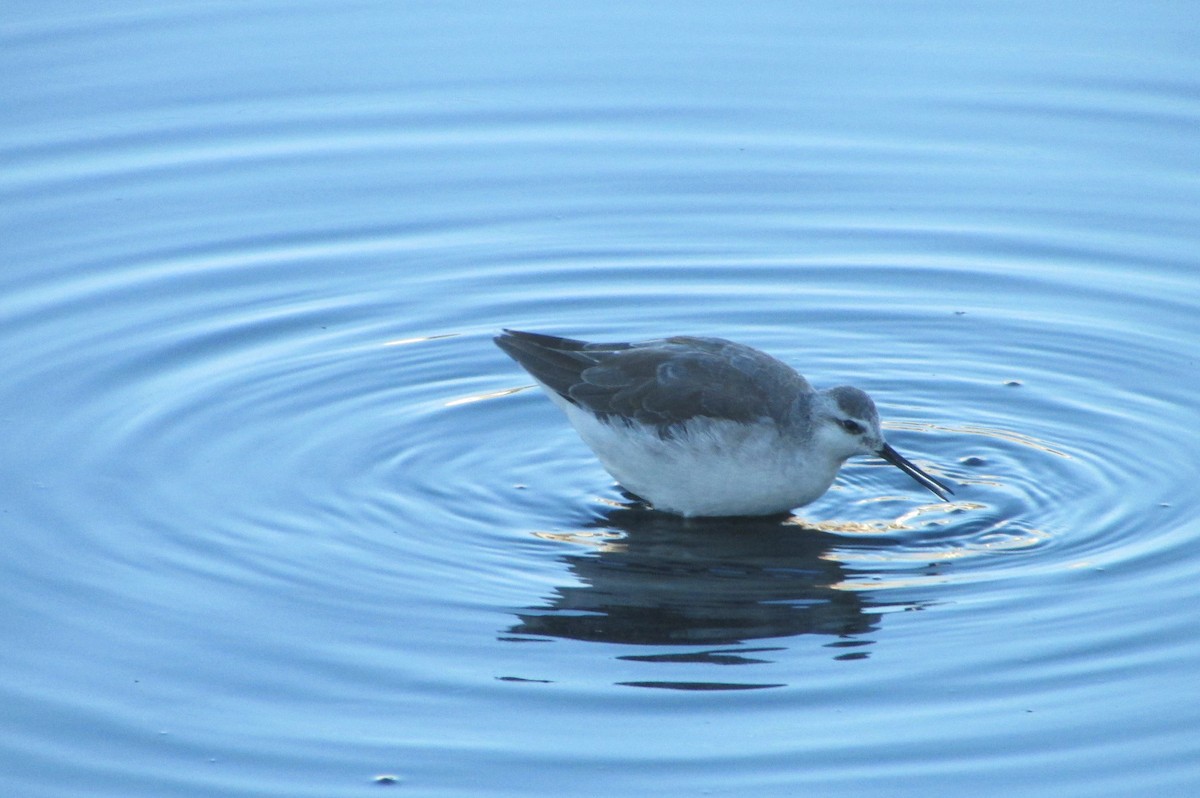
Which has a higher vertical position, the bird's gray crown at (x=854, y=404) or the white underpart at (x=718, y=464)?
the bird's gray crown at (x=854, y=404)

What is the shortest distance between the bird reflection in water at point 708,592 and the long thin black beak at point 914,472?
53 centimetres

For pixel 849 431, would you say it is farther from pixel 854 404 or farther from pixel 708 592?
pixel 708 592

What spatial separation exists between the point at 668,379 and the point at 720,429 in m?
0.52

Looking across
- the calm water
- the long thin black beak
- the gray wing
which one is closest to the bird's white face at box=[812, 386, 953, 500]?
the long thin black beak

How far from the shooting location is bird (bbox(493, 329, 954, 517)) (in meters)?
10.7

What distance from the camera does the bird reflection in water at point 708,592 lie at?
30.9 feet

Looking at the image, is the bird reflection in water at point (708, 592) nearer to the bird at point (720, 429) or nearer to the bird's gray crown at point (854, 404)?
the bird at point (720, 429)

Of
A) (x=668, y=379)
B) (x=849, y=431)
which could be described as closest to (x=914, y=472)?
(x=849, y=431)

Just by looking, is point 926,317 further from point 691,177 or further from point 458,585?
point 458,585

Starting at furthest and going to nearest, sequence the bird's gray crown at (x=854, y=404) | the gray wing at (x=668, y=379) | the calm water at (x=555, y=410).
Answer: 1. the gray wing at (x=668, y=379)
2. the bird's gray crown at (x=854, y=404)
3. the calm water at (x=555, y=410)

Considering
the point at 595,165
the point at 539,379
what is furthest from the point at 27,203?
the point at 539,379

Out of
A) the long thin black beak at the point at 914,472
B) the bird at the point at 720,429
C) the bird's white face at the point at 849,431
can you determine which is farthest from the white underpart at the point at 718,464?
the long thin black beak at the point at 914,472

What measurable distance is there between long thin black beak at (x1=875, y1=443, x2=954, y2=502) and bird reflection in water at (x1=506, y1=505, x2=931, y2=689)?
20.9 inches

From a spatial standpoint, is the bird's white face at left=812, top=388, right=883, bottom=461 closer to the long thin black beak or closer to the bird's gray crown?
the bird's gray crown
